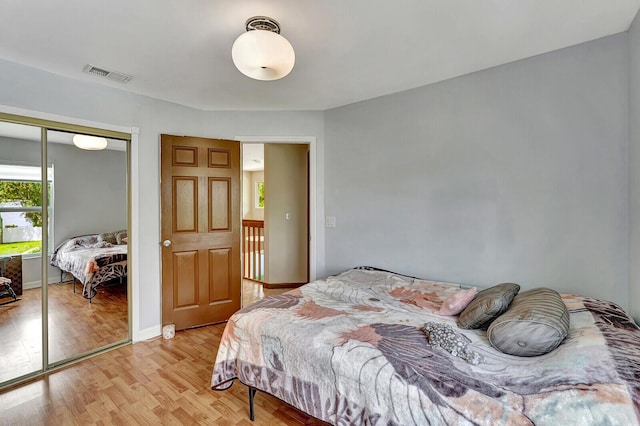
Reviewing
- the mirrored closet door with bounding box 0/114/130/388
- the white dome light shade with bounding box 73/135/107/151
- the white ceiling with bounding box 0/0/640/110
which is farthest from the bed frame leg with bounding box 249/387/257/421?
the white dome light shade with bounding box 73/135/107/151

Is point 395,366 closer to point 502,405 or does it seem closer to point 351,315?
point 502,405

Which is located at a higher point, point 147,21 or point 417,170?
point 147,21

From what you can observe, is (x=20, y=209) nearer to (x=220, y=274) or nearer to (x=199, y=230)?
(x=199, y=230)

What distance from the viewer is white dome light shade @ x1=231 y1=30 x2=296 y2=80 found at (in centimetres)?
157

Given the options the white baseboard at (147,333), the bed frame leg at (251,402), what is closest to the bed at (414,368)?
the bed frame leg at (251,402)

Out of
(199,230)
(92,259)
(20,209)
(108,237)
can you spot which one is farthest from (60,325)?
(199,230)

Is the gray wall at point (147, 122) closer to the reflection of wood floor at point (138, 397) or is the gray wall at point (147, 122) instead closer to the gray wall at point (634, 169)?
the reflection of wood floor at point (138, 397)

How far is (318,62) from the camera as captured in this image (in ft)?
7.45

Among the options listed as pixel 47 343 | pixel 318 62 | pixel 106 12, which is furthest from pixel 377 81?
pixel 47 343

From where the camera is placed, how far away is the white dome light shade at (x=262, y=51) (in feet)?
5.14

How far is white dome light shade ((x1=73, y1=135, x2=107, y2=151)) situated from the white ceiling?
1.63 ft

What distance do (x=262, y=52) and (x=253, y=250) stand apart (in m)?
3.89

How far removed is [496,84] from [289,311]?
230 cm

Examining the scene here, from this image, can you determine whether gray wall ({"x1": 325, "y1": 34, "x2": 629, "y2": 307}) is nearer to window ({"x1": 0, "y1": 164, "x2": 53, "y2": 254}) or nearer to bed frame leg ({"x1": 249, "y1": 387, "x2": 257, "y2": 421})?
bed frame leg ({"x1": 249, "y1": 387, "x2": 257, "y2": 421})
